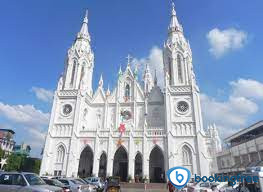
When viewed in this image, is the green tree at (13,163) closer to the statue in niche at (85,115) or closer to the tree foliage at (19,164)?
the tree foliage at (19,164)

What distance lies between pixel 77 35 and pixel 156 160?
32.1m

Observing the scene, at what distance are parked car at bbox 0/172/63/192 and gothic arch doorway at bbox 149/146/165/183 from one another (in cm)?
2613

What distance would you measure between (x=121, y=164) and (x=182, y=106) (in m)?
14.8

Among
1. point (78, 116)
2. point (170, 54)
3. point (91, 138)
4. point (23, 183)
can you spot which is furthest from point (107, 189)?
point (170, 54)

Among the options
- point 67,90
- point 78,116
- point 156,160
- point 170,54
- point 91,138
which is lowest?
point 156,160

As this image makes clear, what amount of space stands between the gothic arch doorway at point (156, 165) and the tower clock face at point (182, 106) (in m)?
7.78

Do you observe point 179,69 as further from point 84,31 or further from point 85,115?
point 84,31

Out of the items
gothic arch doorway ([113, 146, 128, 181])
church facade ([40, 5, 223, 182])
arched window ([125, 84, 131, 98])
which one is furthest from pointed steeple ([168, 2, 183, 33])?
gothic arch doorway ([113, 146, 128, 181])

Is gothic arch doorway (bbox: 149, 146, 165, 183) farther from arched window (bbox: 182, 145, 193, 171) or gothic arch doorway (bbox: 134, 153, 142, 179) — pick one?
arched window (bbox: 182, 145, 193, 171)

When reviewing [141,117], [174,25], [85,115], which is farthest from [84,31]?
[141,117]

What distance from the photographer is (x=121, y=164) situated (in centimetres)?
3512

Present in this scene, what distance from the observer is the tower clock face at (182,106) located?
1368 inches

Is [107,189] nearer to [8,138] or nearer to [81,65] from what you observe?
[81,65]

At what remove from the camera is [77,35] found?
150 ft
